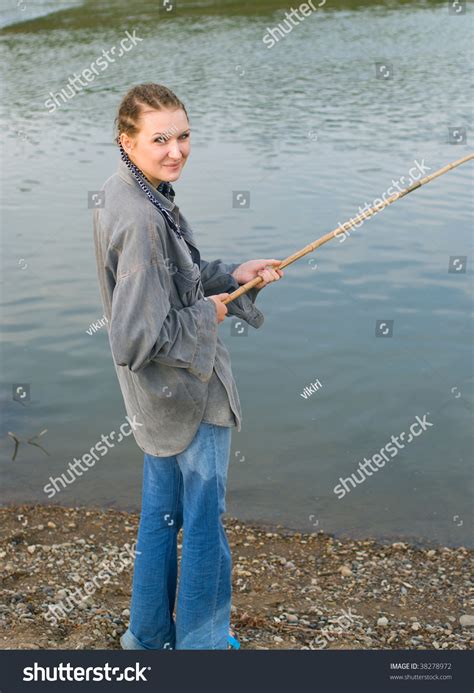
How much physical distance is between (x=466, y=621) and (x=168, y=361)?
2479 mm

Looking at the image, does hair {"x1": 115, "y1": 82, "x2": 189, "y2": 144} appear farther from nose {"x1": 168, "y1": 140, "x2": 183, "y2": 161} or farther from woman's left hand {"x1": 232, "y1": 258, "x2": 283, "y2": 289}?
woman's left hand {"x1": 232, "y1": 258, "x2": 283, "y2": 289}

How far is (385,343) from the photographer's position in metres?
8.30

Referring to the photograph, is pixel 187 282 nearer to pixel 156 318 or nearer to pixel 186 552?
pixel 156 318

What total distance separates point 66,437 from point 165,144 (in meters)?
4.41

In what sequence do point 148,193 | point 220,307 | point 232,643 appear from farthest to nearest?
point 232,643 → point 220,307 → point 148,193

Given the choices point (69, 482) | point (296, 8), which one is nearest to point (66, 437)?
point (69, 482)

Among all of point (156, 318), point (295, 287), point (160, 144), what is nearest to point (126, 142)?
point (160, 144)

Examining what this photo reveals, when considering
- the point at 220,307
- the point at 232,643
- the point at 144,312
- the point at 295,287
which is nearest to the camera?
the point at 144,312

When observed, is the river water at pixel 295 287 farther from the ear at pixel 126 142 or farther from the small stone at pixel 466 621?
the ear at pixel 126 142

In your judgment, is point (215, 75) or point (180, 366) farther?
point (215, 75)

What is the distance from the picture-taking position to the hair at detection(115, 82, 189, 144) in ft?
10.4

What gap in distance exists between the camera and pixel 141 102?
10.5 feet

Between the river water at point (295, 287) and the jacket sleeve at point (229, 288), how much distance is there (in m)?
2.72
